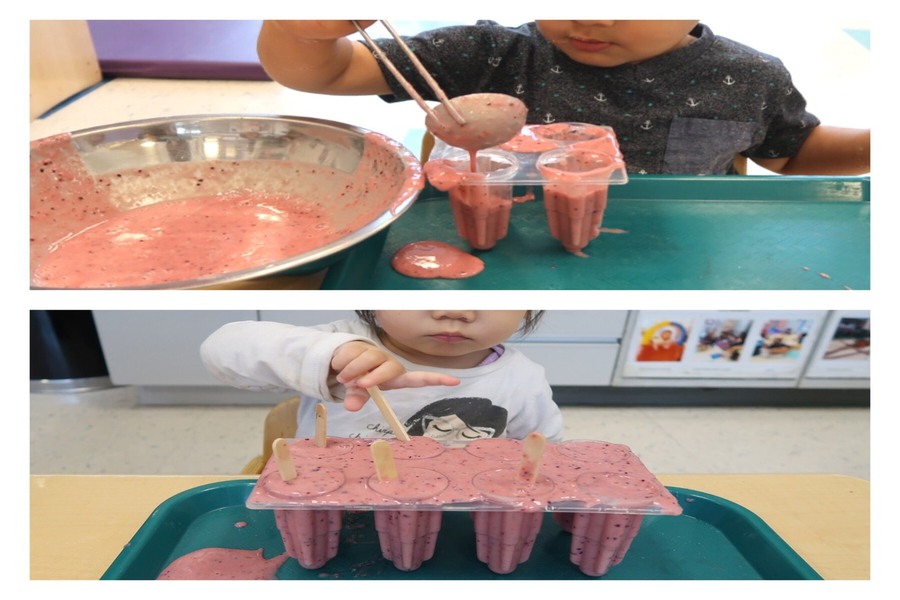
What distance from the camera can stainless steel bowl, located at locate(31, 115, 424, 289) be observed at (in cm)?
61

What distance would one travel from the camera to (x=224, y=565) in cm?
50

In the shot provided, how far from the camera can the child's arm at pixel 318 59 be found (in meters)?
0.50

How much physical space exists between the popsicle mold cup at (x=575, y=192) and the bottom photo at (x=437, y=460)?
0.34 ft

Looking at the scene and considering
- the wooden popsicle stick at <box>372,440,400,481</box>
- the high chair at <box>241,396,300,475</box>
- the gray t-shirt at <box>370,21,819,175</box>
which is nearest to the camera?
the wooden popsicle stick at <box>372,440,400,481</box>

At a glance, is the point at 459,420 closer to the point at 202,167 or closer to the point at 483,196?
the point at 483,196

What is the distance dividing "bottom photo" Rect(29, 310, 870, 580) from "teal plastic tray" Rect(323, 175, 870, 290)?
0.05 m

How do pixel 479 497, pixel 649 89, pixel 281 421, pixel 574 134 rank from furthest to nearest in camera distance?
pixel 649 89
pixel 574 134
pixel 281 421
pixel 479 497

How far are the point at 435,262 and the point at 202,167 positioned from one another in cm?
26

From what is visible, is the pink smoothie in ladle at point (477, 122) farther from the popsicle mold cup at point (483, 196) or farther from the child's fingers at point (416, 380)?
the child's fingers at point (416, 380)

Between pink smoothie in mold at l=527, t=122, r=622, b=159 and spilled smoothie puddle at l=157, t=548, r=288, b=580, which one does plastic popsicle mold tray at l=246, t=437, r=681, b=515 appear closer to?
spilled smoothie puddle at l=157, t=548, r=288, b=580

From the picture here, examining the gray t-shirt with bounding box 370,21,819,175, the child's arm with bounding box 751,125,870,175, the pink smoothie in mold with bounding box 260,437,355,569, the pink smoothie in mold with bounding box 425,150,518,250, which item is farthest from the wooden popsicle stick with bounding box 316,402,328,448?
the child's arm with bounding box 751,125,870,175

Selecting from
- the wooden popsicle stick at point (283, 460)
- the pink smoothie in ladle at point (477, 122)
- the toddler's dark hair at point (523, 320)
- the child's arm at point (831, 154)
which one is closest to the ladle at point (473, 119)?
the pink smoothie in ladle at point (477, 122)

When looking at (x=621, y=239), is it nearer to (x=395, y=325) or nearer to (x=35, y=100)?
(x=395, y=325)

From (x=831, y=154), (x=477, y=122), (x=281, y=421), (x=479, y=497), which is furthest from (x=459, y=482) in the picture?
(x=831, y=154)
